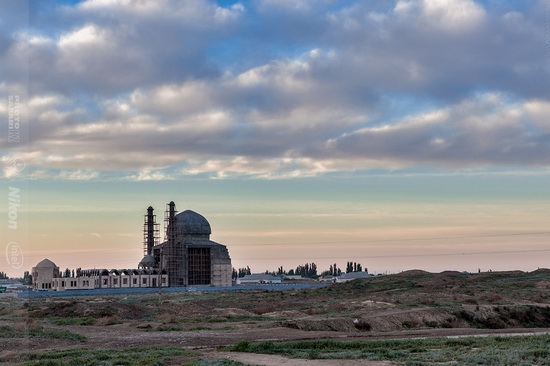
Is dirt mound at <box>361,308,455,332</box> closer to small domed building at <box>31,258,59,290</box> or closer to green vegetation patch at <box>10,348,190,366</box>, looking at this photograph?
green vegetation patch at <box>10,348,190,366</box>

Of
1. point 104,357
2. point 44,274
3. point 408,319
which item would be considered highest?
point 44,274

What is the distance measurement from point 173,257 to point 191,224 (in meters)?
8.56

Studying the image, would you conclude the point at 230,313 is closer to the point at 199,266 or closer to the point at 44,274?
the point at 199,266

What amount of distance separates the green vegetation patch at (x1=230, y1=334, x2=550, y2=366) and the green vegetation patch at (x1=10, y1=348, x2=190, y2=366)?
4528 mm

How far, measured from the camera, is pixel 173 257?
139 m

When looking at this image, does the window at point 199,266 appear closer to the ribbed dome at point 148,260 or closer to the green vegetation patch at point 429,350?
the ribbed dome at point 148,260

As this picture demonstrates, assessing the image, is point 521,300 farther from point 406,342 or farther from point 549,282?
point 406,342

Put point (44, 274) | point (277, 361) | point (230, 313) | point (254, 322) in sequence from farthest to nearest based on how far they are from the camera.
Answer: point (44, 274) → point (230, 313) → point (254, 322) → point (277, 361)

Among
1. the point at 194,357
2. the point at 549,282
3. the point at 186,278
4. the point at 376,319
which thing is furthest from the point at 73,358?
the point at 186,278

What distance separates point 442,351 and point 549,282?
250ft

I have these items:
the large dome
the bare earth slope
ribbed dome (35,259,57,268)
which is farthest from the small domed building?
the bare earth slope

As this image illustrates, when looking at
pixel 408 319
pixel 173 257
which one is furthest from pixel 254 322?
pixel 173 257

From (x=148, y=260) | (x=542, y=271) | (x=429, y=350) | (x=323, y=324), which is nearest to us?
(x=429, y=350)

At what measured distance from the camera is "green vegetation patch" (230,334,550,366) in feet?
100
